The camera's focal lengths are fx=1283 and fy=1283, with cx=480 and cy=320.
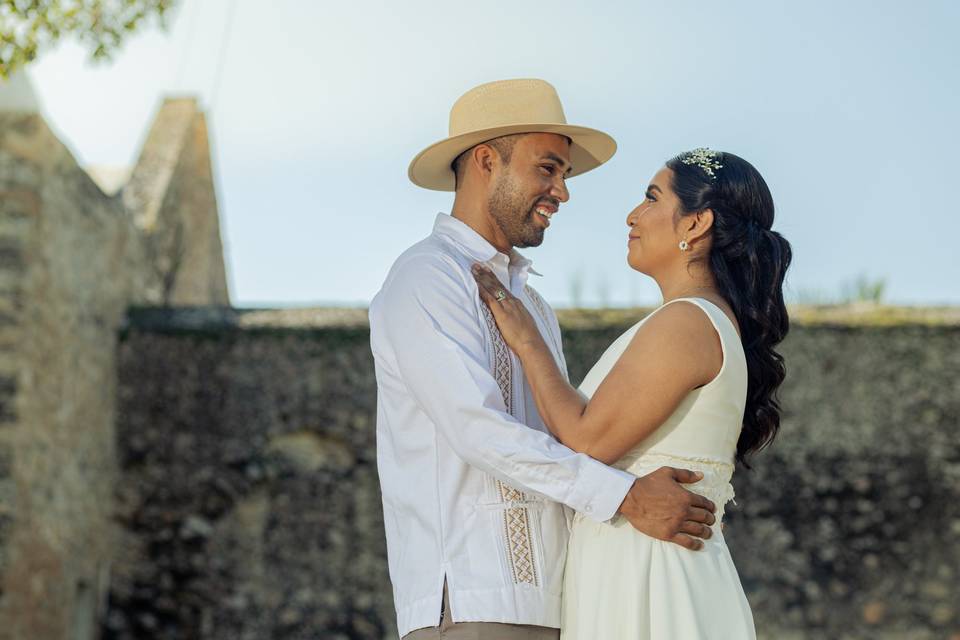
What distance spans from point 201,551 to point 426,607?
6446mm

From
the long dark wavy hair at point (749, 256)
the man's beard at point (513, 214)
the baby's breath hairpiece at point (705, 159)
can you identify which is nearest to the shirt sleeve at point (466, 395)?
the man's beard at point (513, 214)

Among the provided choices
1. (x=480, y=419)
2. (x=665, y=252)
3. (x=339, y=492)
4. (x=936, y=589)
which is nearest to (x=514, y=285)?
(x=665, y=252)

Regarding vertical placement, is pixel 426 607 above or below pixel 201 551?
above

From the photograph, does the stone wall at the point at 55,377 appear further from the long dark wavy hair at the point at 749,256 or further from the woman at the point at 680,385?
the long dark wavy hair at the point at 749,256

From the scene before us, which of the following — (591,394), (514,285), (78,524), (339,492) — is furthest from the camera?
(339,492)

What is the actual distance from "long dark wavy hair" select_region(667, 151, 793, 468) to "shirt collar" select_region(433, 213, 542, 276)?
0.50m

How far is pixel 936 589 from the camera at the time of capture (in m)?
8.67

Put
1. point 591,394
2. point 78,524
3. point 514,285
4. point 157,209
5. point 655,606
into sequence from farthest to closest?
point 157,209, point 78,524, point 514,285, point 591,394, point 655,606

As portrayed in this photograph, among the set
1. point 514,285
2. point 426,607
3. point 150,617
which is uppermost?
point 514,285

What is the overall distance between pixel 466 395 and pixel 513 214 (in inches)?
26.5

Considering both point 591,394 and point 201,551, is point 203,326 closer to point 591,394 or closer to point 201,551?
point 201,551

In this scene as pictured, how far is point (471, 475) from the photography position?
2.94 meters

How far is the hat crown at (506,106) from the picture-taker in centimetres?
338

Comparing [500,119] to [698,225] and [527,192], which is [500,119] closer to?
[527,192]
